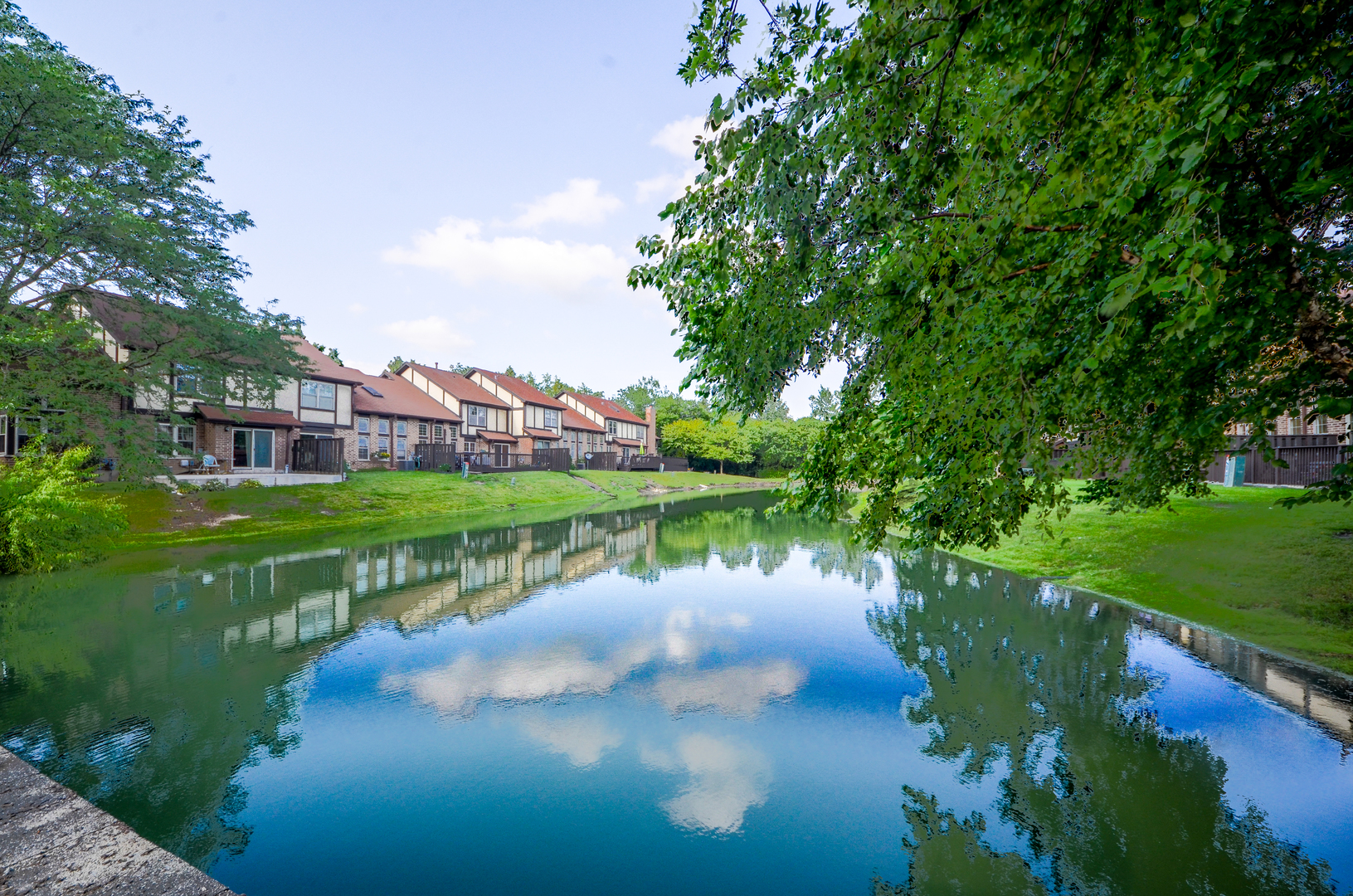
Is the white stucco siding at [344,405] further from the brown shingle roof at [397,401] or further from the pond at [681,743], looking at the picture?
the pond at [681,743]

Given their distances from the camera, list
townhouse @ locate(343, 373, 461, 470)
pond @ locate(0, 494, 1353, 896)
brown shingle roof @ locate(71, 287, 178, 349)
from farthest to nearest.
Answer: townhouse @ locate(343, 373, 461, 470)
brown shingle roof @ locate(71, 287, 178, 349)
pond @ locate(0, 494, 1353, 896)

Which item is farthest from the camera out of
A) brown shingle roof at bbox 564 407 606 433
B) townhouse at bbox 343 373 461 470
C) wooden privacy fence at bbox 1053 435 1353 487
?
brown shingle roof at bbox 564 407 606 433

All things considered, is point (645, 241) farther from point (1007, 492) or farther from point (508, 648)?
point (508, 648)

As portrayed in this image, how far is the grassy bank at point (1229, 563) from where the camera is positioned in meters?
10.6

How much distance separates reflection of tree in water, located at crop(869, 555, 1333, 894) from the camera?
4824 millimetres

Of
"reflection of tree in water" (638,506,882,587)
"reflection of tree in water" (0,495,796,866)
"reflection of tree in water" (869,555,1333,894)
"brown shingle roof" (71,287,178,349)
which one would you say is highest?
"brown shingle roof" (71,287,178,349)

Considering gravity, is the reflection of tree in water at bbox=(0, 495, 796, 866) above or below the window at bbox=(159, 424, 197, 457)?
below

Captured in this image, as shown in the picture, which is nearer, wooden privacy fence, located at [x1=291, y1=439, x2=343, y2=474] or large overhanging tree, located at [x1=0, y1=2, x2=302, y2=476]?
large overhanging tree, located at [x1=0, y1=2, x2=302, y2=476]

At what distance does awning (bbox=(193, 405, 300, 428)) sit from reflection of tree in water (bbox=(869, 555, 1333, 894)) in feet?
104

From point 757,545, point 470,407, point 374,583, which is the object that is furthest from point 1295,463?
point 470,407

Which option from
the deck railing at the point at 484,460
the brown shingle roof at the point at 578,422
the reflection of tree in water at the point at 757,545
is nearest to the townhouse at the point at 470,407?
the deck railing at the point at 484,460

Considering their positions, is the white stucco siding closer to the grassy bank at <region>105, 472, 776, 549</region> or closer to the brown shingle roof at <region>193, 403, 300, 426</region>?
the brown shingle roof at <region>193, 403, 300, 426</region>

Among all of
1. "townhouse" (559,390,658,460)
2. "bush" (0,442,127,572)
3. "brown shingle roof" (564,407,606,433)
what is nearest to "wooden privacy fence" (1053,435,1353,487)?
"bush" (0,442,127,572)

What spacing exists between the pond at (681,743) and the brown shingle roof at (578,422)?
172 feet
